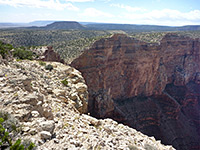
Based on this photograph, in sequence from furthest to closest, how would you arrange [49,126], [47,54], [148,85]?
[148,85] → [47,54] → [49,126]

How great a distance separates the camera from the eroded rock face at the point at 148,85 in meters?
31.3

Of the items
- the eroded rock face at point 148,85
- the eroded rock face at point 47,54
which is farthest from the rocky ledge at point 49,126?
the eroded rock face at point 148,85

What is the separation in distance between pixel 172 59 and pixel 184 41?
282 inches

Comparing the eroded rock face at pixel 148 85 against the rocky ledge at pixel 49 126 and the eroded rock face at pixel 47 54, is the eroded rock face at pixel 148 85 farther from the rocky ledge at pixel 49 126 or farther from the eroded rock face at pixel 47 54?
the rocky ledge at pixel 49 126

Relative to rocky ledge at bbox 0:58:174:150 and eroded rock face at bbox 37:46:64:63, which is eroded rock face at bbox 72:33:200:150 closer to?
eroded rock face at bbox 37:46:64:63

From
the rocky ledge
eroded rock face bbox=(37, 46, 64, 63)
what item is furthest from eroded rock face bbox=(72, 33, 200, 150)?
the rocky ledge

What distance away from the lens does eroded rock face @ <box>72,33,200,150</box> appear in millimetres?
31312

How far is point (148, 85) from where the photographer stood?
42.5 metres

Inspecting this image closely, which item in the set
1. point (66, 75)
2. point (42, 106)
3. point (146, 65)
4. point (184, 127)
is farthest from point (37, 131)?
point (184, 127)

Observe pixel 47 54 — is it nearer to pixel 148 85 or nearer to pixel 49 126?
pixel 49 126

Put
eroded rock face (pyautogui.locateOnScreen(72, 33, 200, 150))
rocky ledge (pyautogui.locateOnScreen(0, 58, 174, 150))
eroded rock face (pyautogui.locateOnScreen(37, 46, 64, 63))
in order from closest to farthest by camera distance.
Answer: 1. rocky ledge (pyautogui.locateOnScreen(0, 58, 174, 150))
2. eroded rock face (pyautogui.locateOnScreen(37, 46, 64, 63))
3. eroded rock face (pyautogui.locateOnScreen(72, 33, 200, 150))

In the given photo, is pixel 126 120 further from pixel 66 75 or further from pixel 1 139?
pixel 1 139

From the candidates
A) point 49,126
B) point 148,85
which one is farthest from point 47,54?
point 148,85

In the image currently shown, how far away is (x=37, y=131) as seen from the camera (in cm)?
582
